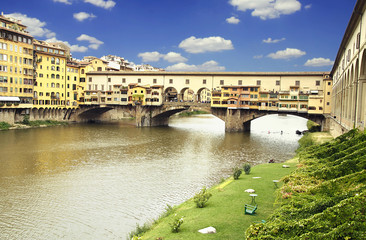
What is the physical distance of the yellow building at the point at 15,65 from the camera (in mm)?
53125

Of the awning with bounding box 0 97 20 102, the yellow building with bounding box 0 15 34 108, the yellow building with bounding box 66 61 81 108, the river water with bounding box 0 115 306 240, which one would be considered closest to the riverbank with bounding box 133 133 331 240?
the river water with bounding box 0 115 306 240

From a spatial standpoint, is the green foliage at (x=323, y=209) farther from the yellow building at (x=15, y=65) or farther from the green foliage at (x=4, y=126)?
the yellow building at (x=15, y=65)

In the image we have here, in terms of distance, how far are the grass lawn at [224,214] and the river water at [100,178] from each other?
2385mm

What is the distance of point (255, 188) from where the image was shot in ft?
56.0

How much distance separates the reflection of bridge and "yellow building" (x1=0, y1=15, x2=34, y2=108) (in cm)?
1522

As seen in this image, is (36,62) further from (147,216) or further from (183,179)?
(147,216)

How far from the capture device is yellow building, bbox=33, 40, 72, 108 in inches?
2438

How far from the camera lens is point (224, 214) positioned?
13.0 meters

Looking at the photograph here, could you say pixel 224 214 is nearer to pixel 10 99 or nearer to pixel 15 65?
pixel 10 99

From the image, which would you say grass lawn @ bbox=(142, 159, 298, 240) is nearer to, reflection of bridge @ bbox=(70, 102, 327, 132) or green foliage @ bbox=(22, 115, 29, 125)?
reflection of bridge @ bbox=(70, 102, 327, 132)

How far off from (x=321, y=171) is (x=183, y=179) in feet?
43.8

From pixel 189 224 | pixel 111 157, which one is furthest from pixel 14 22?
pixel 189 224

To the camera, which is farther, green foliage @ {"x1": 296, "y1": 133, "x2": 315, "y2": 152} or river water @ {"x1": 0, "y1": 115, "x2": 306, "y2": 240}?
green foliage @ {"x1": 296, "y1": 133, "x2": 315, "y2": 152}

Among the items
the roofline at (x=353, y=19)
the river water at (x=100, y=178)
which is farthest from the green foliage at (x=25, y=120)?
the roofline at (x=353, y=19)
